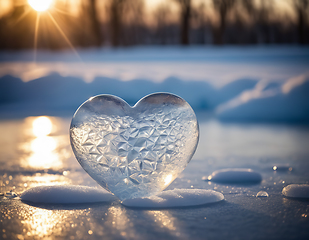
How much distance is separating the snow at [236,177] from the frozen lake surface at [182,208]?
0.07 m

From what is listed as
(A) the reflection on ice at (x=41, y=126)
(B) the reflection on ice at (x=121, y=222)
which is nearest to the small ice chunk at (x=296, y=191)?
(B) the reflection on ice at (x=121, y=222)

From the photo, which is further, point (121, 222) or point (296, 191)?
point (296, 191)

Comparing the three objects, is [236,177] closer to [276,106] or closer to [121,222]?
[121,222]

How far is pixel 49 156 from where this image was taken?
286 cm

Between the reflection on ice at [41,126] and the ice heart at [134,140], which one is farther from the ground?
the reflection on ice at [41,126]

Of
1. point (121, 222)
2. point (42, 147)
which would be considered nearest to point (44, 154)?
point (42, 147)

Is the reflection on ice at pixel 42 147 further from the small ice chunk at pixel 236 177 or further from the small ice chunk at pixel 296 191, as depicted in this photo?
the small ice chunk at pixel 296 191

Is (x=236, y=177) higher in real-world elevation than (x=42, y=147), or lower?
lower

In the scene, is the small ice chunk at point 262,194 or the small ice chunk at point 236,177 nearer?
the small ice chunk at point 262,194

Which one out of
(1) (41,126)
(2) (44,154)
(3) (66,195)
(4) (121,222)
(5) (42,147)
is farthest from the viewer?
(1) (41,126)

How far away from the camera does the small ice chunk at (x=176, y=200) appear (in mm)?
1609

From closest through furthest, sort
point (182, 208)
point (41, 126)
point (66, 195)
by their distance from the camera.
→ point (182, 208) → point (66, 195) → point (41, 126)

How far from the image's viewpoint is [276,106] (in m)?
5.37

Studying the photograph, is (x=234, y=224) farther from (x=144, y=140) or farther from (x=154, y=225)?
(x=144, y=140)
